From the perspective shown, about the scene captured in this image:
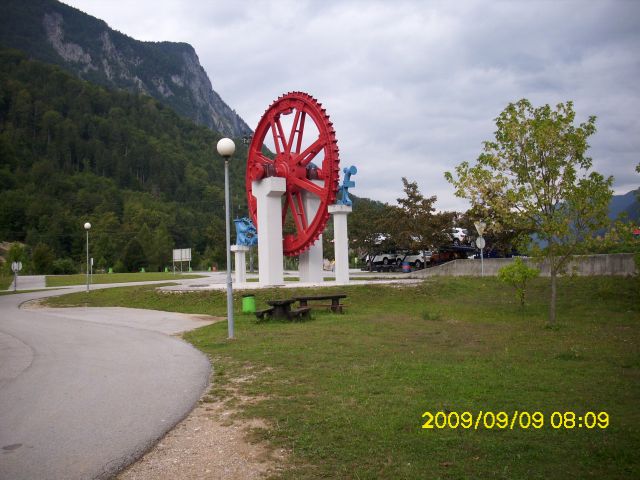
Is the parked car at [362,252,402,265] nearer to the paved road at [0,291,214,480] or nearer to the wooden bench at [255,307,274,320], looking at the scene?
the wooden bench at [255,307,274,320]

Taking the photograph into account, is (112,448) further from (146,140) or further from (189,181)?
(146,140)

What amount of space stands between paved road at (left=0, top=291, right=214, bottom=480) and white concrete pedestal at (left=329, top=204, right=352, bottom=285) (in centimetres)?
1159

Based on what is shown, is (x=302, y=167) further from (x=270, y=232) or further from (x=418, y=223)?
(x=418, y=223)

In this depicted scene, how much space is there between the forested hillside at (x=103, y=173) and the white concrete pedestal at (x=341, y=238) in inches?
1898

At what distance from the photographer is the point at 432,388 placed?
7109 mm

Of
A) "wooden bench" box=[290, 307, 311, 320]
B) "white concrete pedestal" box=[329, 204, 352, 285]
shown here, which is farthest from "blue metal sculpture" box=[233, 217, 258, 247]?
"wooden bench" box=[290, 307, 311, 320]

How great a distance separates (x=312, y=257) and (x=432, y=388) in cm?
1975

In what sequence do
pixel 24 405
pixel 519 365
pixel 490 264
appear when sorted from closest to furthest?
pixel 24 405 → pixel 519 365 → pixel 490 264

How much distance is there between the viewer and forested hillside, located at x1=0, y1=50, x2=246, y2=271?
301 feet

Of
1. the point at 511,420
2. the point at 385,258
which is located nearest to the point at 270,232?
the point at 511,420

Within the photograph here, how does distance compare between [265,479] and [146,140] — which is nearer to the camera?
[265,479]

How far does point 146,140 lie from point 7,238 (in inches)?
2333

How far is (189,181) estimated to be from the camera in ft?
445

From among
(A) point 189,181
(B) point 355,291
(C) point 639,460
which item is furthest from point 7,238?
(C) point 639,460
